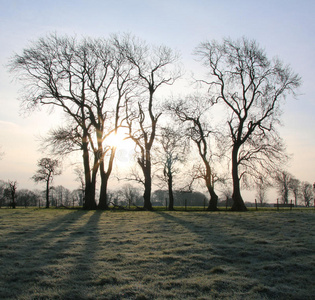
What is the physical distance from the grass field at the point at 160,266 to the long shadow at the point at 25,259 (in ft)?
0.05

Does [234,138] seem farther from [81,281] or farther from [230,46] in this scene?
[81,281]

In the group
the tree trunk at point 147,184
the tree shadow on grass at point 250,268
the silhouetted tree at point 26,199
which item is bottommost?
the silhouetted tree at point 26,199

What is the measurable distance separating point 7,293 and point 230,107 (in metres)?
25.9

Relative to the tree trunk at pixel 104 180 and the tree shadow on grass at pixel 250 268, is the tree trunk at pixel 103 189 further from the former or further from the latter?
the tree shadow on grass at pixel 250 268

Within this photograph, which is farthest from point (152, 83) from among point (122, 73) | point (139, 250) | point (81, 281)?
point (81, 281)

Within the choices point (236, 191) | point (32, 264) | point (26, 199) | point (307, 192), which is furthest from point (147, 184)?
point (307, 192)

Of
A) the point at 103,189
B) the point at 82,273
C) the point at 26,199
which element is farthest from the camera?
the point at 26,199

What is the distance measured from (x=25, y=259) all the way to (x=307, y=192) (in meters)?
116

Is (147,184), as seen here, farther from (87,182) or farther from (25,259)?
(25,259)

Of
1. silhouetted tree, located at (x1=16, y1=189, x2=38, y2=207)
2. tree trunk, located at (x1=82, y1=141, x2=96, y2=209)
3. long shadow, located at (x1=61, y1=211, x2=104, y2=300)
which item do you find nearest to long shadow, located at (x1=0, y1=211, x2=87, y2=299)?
long shadow, located at (x1=61, y1=211, x2=104, y2=300)

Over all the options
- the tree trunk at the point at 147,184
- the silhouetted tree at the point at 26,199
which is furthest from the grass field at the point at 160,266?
the silhouetted tree at the point at 26,199

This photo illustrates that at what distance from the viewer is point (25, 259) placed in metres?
5.98

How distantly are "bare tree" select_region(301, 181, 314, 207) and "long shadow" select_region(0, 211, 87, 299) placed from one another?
112 metres

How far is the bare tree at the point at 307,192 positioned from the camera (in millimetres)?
102250
